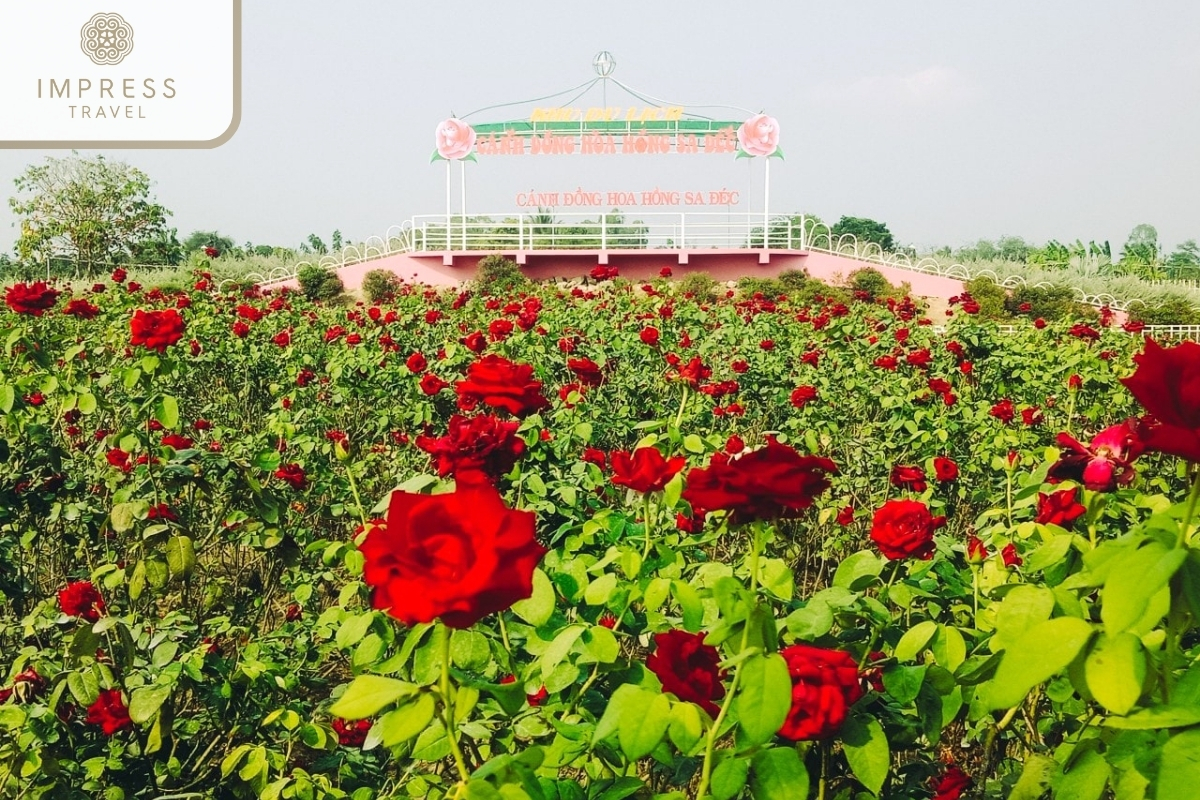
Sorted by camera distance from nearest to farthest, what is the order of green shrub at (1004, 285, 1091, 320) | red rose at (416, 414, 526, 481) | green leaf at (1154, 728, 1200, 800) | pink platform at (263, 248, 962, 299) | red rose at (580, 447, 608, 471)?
1. green leaf at (1154, 728, 1200, 800)
2. red rose at (416, 414, 526, 481)
3. red rose at (580, 447, 608, 471)
4. green shrub at (1004, 285, 1091, 320)
5. pink platform at (263, 248, 962, 299)

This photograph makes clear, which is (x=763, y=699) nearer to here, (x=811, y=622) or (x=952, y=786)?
(x=811, y=622)

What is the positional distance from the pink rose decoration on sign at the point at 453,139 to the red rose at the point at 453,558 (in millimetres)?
25075

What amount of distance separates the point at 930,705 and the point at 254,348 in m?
5.19

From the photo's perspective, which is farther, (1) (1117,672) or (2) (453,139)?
(2) (453,139)

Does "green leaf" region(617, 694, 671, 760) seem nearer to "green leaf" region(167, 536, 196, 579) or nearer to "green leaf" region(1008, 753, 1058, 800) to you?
"green leaf" region(1008, 753, 1058, 800)

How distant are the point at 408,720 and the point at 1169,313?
19.0 metres

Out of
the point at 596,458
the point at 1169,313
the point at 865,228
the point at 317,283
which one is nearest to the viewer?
the point at 596,458

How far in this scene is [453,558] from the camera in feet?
2.72

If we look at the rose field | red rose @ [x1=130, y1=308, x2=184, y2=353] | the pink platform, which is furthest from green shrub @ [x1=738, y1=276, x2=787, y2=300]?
red rose @ [x1=130, y1=308, x2=184, y2=353]

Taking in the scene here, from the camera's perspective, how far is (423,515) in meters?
0.84

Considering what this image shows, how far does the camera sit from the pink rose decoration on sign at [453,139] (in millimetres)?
25016

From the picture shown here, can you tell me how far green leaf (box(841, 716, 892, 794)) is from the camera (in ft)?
3.52

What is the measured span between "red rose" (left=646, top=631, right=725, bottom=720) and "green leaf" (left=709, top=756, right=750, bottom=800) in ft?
0.36

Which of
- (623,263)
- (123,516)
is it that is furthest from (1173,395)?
(623,263)
